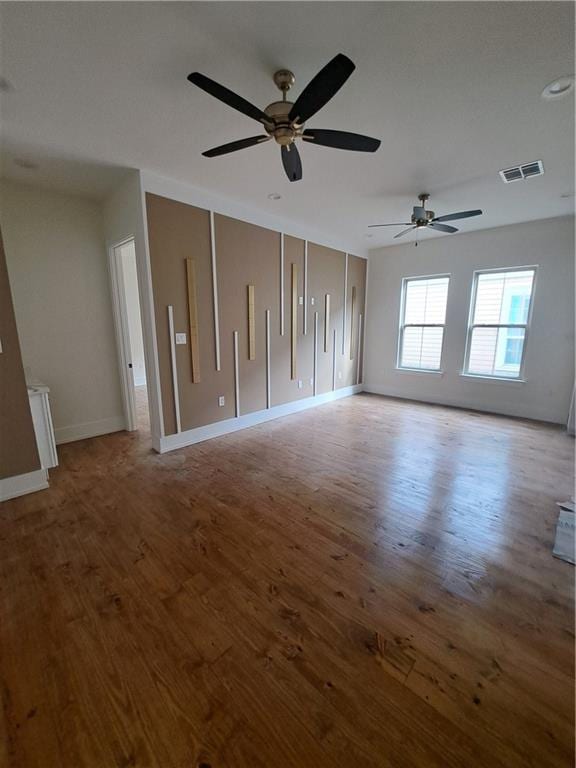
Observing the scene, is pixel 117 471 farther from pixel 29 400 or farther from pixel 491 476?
pixel 491 476

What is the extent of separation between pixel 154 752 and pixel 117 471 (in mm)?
2413

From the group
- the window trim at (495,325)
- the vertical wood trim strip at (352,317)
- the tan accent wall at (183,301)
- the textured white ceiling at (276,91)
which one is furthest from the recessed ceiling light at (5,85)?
the window trim at (495,325)

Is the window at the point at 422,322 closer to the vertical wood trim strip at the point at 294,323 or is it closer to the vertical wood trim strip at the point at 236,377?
the vertical wood trim strip at the point at 294,323

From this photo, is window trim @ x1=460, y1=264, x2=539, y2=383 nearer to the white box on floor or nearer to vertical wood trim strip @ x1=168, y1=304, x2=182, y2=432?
the white box on floor

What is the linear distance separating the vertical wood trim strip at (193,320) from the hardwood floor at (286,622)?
1.28m

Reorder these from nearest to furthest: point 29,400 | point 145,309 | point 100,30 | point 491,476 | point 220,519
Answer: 1. point 100,30
2. point 220,519
3. point 29,400
4. point 491,476
5. point 145,309

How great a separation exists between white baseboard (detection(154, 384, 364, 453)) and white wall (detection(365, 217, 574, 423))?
1557 millimetres

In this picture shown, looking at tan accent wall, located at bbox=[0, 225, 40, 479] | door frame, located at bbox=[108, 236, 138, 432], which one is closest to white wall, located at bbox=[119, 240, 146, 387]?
door frame, located at bbox=[108, 236, 138, 432]

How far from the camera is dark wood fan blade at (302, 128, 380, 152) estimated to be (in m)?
1.86

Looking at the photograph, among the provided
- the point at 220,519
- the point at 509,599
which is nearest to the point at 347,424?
the point at 220,519

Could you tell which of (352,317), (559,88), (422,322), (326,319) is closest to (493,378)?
(422,322)

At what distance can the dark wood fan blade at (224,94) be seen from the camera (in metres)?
1.45

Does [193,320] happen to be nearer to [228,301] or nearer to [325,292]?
[228,301]

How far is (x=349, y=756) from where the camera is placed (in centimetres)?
102
